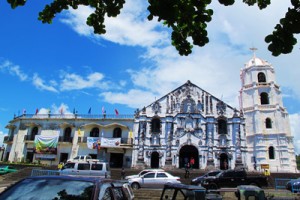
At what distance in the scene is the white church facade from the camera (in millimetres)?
30312

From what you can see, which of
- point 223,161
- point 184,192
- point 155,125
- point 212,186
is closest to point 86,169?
point 212,186

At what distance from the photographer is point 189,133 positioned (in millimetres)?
32156

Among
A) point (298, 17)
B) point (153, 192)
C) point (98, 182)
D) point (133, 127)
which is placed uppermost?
point (133, 127)

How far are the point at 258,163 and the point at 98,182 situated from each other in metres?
28.5

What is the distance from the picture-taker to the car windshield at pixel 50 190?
13.6ft

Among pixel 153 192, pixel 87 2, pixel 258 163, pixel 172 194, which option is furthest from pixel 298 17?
pixel 258 163

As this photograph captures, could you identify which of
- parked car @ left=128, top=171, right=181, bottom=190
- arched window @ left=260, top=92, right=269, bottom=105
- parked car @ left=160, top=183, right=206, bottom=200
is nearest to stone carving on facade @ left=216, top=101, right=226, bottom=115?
arched window @ left=260, top=92, right=269, bottom=105

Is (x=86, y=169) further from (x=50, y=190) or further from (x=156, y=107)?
(x=156, y=107)

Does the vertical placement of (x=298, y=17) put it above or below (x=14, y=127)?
below

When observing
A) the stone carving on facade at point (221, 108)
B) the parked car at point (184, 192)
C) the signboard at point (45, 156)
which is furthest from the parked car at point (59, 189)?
the signboard at point (45, 156)

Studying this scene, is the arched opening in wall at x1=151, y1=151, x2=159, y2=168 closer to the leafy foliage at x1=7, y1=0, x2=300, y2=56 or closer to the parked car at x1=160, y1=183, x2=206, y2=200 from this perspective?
the parked car at x1=160, y1=183, x2=206, y2=200

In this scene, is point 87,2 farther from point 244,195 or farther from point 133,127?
point 133,127

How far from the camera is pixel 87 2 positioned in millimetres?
4695

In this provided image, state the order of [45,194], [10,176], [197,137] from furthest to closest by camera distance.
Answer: [197,137]
[10,176]
[45,194]
